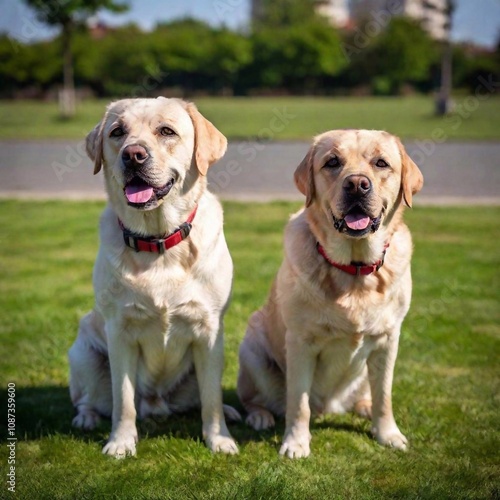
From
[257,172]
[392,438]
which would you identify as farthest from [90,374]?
[257,172]

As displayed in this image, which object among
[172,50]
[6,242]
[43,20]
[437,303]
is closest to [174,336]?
[437,303]

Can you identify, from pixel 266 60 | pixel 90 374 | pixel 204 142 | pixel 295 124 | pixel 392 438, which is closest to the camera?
pixel 204 142

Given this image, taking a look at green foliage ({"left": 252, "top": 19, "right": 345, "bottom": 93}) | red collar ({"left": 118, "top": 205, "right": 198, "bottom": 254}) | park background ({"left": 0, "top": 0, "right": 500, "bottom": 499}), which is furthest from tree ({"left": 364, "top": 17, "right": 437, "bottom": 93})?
red collar ({"left": 118, "top": 205, "right": 198, "bottom": 254})

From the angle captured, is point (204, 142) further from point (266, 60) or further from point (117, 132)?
point (266, 60)

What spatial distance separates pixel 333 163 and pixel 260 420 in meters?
1.64

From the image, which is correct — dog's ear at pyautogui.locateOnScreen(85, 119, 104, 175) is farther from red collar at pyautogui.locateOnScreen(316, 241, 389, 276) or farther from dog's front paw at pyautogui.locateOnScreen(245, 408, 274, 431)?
dog's front paw at pyautogui.locateOnScreen(245, 408, 274, 431)

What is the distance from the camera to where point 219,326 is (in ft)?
11.7

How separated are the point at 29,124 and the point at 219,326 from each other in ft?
87.8

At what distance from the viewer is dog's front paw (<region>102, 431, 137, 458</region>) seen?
3.57 metres

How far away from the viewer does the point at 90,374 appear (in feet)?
12.7

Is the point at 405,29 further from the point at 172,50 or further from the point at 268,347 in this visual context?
the point at 268,347

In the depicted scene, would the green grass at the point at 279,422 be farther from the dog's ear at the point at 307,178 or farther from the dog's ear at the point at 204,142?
the dog's ear at the point at 204,142

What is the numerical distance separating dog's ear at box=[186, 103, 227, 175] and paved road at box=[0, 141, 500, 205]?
23.5 feet

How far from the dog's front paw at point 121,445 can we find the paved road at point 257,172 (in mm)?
7331
